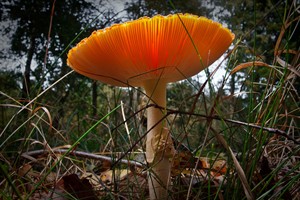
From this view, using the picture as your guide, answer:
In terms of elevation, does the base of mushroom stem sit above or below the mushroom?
below

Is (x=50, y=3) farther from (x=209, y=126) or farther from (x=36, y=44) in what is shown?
(x=209, y=126)

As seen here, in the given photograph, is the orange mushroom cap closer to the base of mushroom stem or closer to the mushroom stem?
the mushroom stem

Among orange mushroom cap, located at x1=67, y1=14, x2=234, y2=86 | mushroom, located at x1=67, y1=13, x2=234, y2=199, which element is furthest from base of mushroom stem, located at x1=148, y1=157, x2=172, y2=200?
orange mushroom cap, located at x1=67, y1=14, x2=234, y2=86

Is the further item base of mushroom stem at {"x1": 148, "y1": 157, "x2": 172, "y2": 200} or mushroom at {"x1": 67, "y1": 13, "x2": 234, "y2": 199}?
base of mushroom stem at {"x1": 148, "y1": 157, "x2": 172, "y2": 200}

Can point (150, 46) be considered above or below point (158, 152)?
above

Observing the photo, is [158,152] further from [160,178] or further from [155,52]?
[155,52]

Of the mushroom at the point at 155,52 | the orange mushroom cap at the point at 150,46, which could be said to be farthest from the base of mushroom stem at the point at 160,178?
the orange mushroom cap at the point at 150,46

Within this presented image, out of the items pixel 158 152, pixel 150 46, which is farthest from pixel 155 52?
pixel 158 152

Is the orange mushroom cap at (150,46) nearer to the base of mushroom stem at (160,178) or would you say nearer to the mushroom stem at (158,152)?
the mushroom stem at (158,152)
